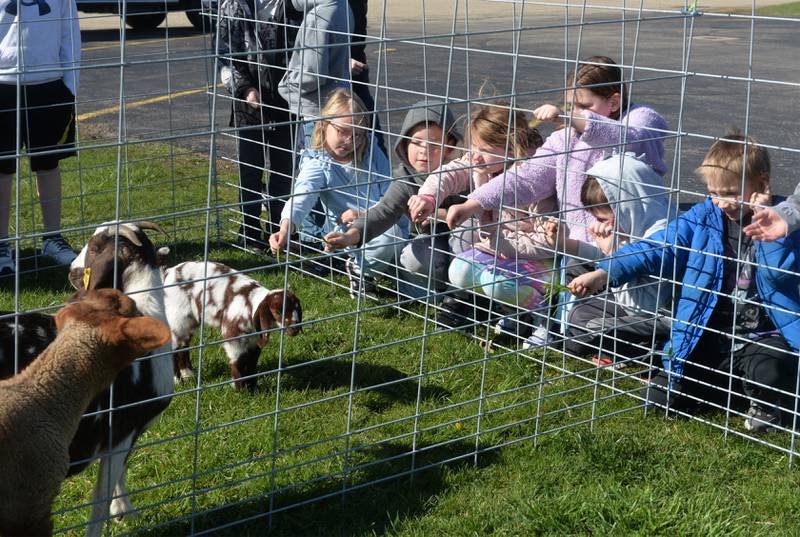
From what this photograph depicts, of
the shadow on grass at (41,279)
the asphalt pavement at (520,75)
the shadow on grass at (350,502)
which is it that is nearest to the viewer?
the shadow on grass at (350,502)

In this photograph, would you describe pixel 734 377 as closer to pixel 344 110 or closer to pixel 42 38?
pixel 344 110

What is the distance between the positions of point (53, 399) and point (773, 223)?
279 cm

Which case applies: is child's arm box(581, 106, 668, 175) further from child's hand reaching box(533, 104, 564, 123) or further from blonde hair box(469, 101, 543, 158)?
child's hand reaching box(533, 104, 564, 123)

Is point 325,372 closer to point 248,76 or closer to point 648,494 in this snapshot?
point 648,494

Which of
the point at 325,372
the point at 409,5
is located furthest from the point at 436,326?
the point at 409,5

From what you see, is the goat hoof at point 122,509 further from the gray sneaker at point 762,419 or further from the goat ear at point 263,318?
the gray sneaker at point 762,419

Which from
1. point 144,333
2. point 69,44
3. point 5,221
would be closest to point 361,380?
point 144,333

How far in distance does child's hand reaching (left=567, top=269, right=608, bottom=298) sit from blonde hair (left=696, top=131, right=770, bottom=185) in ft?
2.12

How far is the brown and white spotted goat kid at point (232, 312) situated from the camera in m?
4.61

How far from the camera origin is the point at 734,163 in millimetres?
4215

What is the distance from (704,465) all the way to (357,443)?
1.46 m

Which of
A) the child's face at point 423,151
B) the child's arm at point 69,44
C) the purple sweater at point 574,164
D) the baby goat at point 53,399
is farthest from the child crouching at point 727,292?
the child's arm at point 69,44

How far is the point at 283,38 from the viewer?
22.3 ft

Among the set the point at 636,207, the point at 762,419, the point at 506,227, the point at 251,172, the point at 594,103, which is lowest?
the point at 762,419
